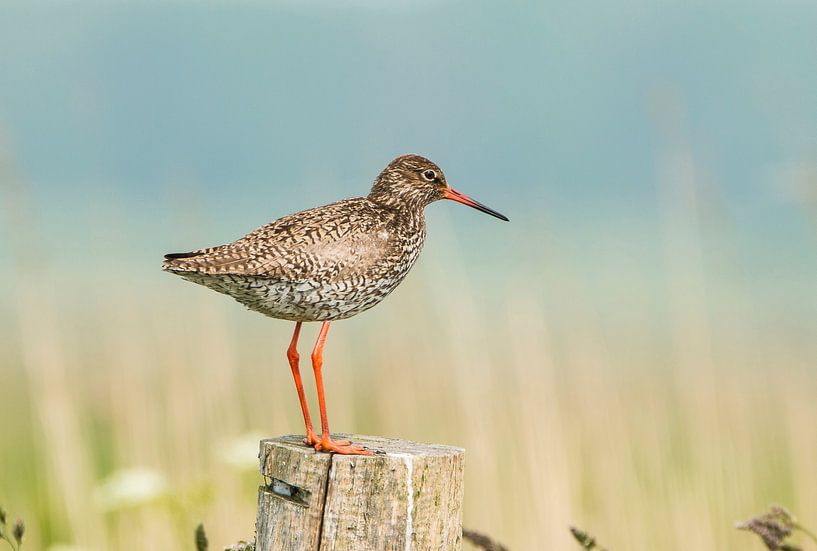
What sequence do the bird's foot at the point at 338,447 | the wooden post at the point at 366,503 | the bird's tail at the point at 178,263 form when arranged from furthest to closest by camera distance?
the bird's tail at the point at 178,263, the bird's foot at the point at 338,447, the wooden post at the point at 366,503

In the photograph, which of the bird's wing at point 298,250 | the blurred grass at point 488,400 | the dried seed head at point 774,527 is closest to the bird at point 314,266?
the bird's wing at point 298,250

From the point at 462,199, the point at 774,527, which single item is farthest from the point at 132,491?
the point at 774,527

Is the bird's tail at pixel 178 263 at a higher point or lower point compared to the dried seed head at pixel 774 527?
higher

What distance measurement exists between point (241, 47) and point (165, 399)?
5802 inches

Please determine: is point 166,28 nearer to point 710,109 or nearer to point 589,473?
point 710,109

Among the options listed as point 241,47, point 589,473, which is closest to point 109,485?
point 589,473

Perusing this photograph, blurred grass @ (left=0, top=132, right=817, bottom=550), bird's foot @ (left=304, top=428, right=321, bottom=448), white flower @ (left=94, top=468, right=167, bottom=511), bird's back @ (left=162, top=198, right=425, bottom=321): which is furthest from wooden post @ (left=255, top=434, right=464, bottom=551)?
blurred grass @ (left=0, top=132, right=817, bottom=550)

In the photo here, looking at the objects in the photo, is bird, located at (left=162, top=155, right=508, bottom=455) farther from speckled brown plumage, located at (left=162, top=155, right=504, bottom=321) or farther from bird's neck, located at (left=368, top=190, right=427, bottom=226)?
bird's neck, located at (left=368, top=190, right=427, bottom=226)

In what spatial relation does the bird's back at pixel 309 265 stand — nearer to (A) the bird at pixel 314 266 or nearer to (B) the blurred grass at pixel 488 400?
(A) the bird at pixel 314 266

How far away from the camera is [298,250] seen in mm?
3953

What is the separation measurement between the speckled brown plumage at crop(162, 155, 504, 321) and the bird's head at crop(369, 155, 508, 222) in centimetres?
27

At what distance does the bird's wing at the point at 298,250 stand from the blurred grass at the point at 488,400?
7.59ft

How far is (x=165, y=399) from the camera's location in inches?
276

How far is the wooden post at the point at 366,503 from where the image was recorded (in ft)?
10.3
